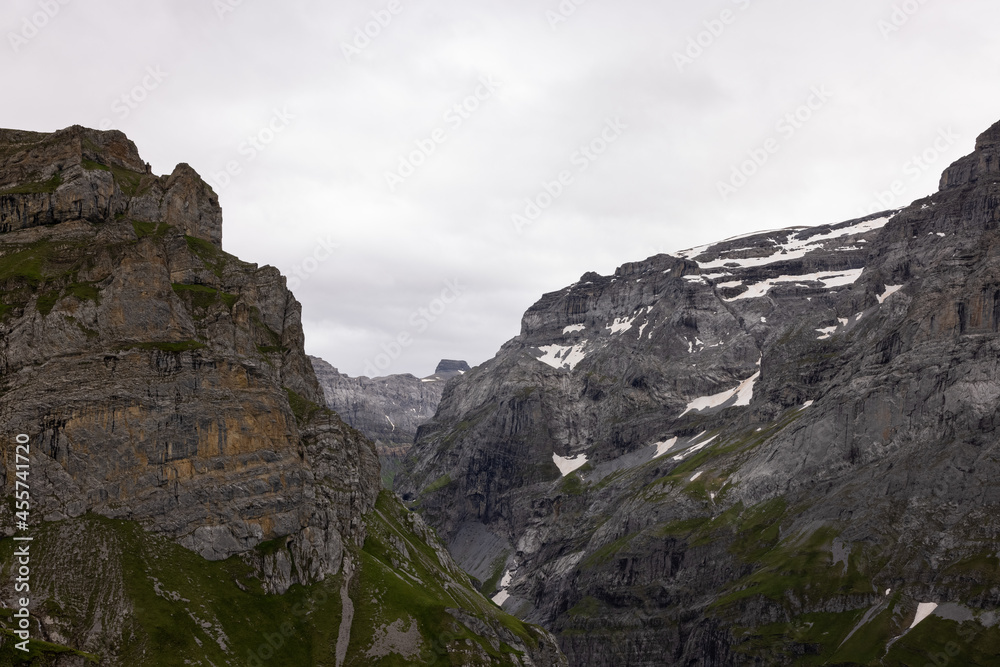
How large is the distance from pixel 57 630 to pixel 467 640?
81.2m

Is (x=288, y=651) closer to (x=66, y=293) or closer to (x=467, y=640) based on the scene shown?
(x=467, y=640)

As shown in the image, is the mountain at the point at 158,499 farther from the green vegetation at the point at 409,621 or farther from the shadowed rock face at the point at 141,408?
the green vegetation at the point at 409,621

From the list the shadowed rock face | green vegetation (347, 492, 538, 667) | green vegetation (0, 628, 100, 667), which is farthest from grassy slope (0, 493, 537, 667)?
the shadowed rock face

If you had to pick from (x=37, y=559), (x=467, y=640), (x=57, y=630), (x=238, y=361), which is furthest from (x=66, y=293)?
(x=467, y=640)

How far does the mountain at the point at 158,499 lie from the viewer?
151625mm

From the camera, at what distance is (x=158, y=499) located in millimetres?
170625

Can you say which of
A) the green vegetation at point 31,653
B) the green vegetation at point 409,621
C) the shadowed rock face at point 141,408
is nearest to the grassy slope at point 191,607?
the green vegetation at point 409,621

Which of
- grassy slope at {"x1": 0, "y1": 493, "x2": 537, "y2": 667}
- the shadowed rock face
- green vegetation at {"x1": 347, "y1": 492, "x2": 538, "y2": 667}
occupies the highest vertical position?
the shadowed rock face

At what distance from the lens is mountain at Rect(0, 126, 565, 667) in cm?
15162

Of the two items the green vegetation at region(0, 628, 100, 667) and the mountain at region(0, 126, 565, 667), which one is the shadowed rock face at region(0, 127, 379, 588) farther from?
the green vegetation at region(0, 628, 100, 667)

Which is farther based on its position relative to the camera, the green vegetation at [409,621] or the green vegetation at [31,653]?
the green vegetation at [409,621]

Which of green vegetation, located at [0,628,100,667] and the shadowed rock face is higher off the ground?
the shadowed rock face

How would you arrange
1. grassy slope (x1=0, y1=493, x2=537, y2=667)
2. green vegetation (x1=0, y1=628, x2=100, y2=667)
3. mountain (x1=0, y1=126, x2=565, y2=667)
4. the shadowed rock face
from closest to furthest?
green vegetation (x1=0, y1=628, x2=100, y2=667) < grassy slope (x1=0, y1=493, x2=537, y2=667) < mountain (x1=0, y1=126, x2=565, y2=667) < the shadowed rock face

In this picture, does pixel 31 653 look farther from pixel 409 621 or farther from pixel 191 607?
pixel 409 621
